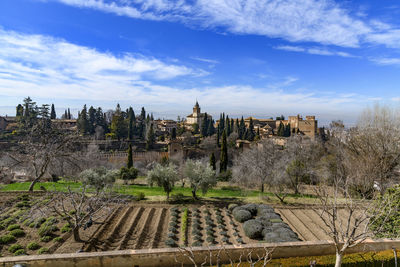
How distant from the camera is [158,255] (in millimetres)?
6496

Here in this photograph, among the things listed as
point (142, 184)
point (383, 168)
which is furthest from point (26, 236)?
point (383, 168)

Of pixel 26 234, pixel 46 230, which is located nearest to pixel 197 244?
pixel 46 230

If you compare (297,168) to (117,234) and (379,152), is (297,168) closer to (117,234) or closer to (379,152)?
(379,152)

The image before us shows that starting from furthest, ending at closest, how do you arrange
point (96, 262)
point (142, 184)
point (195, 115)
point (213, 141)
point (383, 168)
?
point (195, 115)
point (213, 141)
point (142, 184)
point (383, 168)
point (96, 262)

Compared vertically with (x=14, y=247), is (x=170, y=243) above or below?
below

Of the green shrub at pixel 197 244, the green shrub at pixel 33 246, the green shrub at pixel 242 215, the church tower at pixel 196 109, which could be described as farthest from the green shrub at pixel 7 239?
the church tower at pixel 196 109

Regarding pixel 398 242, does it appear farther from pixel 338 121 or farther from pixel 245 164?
pixel 338 121

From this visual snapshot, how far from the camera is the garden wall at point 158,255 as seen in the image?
6.12 meters

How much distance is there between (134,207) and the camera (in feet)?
56.5

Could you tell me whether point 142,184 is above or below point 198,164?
below

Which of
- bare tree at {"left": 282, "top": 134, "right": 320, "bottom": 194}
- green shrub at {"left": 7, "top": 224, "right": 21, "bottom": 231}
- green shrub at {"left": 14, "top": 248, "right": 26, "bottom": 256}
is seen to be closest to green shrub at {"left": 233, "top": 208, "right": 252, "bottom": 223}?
bare tree at {"left": 282, "top": 134, "right": 320, "bottom": 194}

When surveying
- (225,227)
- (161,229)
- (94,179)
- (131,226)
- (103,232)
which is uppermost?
(94,179)

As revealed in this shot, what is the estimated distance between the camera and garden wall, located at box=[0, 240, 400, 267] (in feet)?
20.1

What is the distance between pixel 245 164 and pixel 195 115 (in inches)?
2698
